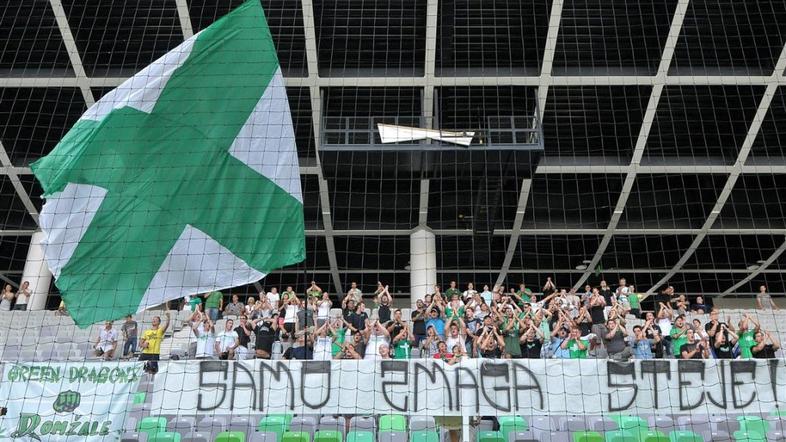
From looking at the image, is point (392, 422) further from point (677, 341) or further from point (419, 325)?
point (677, 341)

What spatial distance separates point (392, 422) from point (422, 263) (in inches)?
587

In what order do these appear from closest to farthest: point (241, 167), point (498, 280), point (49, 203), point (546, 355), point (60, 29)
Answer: point (49, 203) → point (241, 167) → point (546, 355) → point (60, 29) → point (498, 280)

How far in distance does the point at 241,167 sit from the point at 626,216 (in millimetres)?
19225

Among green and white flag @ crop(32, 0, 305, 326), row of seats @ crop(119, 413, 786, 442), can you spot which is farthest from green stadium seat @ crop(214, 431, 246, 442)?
green and white flag @ crop(32, 0, 305, 326)

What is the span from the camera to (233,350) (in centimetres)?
1277

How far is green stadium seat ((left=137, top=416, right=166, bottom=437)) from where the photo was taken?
9805 mm

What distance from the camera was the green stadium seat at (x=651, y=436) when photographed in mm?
9633

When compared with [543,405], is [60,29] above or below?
above

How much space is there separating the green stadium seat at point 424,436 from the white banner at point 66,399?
364 cm

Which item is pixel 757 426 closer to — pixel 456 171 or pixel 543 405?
pixel 543 405

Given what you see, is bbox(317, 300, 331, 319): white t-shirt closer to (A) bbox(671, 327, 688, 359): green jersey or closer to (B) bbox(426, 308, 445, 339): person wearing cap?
(B) bbox(426, 308, 445, 339): person wearing cap

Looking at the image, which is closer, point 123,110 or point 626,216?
point 123,110

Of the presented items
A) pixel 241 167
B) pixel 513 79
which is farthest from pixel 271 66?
pixel 513 79

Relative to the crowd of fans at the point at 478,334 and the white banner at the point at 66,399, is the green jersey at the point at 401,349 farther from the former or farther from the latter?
the white banner at the point at 66,399
